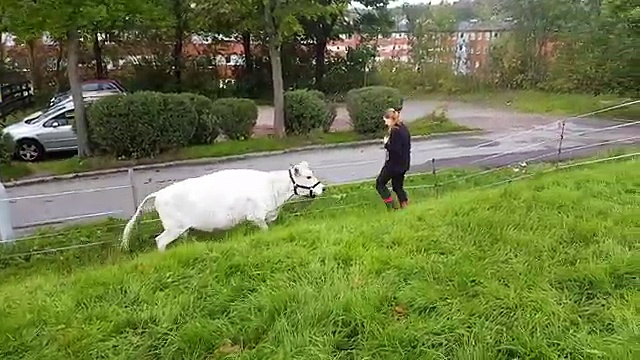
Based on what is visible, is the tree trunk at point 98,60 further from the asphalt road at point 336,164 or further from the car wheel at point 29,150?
the asphalt road at point 336,164

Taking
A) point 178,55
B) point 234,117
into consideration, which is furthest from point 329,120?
point 178,55

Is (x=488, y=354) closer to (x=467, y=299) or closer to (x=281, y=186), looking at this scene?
(x=467, y=299)

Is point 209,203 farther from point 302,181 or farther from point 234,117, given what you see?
point 234,117

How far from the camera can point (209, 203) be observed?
7.01 metres

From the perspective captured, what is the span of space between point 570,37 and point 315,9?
39.3 feet

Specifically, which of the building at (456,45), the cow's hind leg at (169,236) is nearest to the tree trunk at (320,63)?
Answer: the building at (456,45)

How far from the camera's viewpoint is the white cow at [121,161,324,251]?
7016 mm

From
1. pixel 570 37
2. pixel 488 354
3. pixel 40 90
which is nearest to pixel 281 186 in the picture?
pixel 488 354

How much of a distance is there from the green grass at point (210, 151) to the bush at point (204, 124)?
0.38 metres

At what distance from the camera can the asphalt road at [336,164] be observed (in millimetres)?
9953

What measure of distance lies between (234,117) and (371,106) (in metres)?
3.74

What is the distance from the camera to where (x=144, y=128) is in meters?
14.4

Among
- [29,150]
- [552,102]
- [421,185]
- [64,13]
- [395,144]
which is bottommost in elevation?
[552,102]

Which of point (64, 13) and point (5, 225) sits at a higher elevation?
point (64, 13)
